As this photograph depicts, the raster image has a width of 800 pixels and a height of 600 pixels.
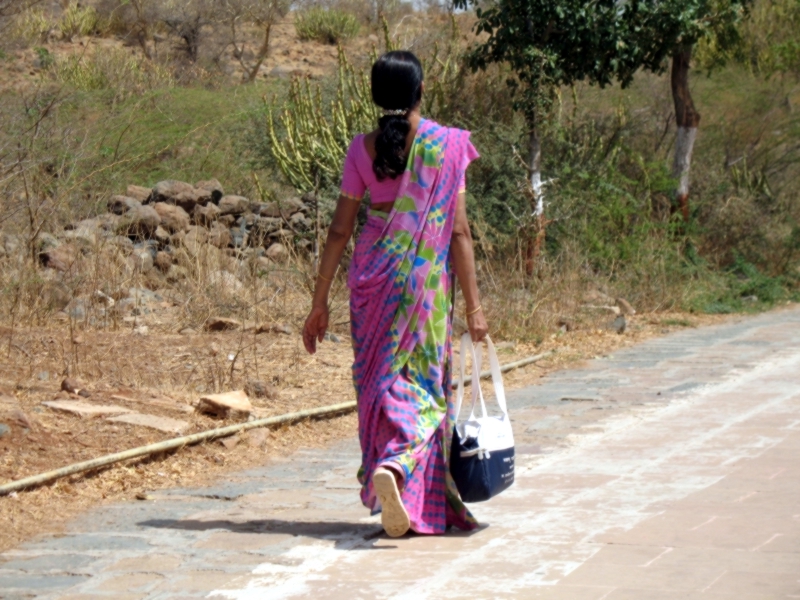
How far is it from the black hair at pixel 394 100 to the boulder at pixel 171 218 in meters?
9.05

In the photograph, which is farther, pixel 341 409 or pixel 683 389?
pixel 683 389

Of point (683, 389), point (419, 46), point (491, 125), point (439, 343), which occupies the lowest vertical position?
point (683, 389)

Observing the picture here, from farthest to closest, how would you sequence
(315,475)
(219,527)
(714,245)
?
(714,245), (315,475), (219,527)

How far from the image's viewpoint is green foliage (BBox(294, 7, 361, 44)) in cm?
3066

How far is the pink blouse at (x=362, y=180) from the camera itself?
4.20 meters

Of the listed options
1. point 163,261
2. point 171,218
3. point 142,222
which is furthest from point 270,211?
point 163,261

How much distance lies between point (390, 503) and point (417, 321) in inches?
27.2

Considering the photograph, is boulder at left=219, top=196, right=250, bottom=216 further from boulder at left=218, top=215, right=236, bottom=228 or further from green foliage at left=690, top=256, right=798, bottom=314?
green foliage at left=690, top=256, right=798, bottom=314

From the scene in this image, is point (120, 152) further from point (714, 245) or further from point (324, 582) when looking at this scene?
point (324, 582)

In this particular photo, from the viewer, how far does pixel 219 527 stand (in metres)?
4.40

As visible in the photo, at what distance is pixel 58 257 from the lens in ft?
33.5

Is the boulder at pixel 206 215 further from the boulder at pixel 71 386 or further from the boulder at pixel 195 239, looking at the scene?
the boulder at pixel 71 386

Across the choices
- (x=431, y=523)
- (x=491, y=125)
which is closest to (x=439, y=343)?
(x=431, y=523)

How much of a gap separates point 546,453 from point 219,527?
6.62 feet
